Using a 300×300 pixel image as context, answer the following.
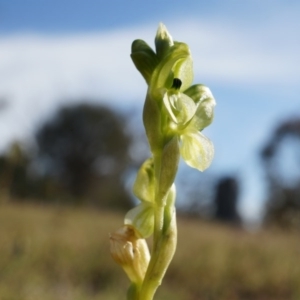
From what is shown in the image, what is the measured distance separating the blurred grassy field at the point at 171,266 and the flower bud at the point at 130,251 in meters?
4.80

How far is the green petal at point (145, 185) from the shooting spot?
3.05 feet

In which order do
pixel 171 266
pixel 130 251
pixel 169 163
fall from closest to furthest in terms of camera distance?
pixel 169 163
pixel 130 251
pixel 171 266

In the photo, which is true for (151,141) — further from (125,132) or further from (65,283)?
(125,132)

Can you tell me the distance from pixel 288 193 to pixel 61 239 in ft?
29.5

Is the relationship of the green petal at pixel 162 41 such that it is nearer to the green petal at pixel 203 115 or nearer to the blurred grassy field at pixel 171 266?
the green petal at pixel 203 115

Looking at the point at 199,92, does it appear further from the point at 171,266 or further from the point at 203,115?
the point at 171,266

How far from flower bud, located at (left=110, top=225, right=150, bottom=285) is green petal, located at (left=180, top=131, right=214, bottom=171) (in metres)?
0.15

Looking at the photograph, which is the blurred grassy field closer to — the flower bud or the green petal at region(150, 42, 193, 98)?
the flower bud

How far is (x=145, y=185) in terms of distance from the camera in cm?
94

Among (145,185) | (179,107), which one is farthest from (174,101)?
(145,185)

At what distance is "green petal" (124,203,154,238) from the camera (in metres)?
0.92

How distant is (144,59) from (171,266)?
7792 mm

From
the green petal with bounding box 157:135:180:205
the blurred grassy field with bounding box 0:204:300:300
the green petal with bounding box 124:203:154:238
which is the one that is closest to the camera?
the green petal with bounding box 157:135:180:205

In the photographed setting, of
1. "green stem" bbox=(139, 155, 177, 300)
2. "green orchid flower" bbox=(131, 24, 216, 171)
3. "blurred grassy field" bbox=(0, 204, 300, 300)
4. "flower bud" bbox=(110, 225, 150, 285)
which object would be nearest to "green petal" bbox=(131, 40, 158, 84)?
"green orchid flower" bbox=(131, 24, 216, 171)
